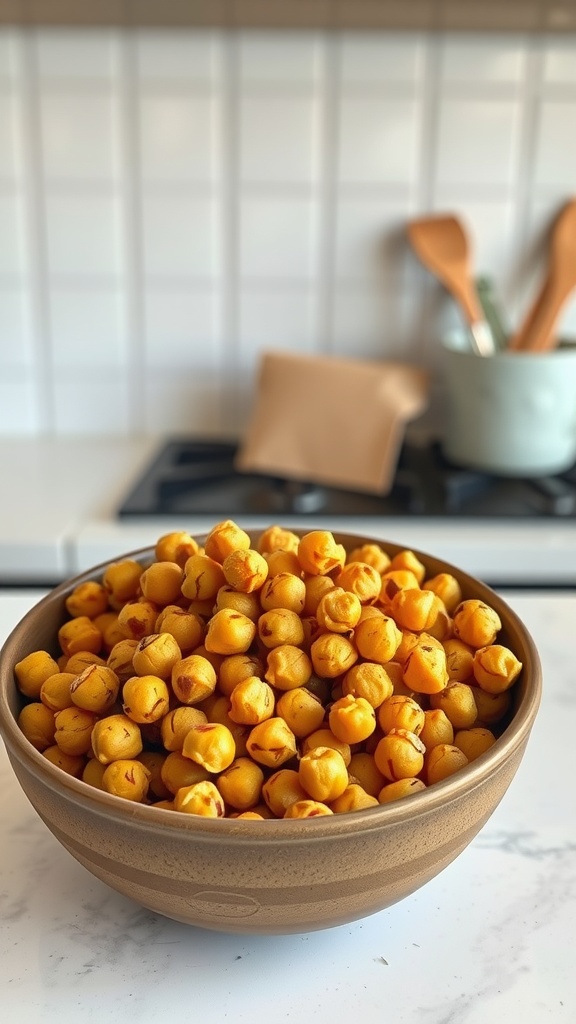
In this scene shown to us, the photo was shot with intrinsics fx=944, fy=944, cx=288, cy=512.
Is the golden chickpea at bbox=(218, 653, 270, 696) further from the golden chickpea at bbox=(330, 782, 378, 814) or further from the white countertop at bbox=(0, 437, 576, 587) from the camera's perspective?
the white countertop at bbox=(0, 437, 576, 587)

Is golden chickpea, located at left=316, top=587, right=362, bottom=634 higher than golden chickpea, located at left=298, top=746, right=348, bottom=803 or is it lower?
higher

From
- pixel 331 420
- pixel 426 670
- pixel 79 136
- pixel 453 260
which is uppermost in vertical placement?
pixel 79 136

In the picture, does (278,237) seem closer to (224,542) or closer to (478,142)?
(478,142)

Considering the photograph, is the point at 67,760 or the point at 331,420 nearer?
the point at 67,760

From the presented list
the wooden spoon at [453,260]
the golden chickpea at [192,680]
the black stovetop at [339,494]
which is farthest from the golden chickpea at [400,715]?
the wooden spoon at [453,260]

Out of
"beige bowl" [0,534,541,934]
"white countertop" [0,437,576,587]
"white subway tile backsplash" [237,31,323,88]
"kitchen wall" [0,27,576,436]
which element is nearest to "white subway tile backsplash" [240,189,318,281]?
"kitchen wall" [0,27,576,436]

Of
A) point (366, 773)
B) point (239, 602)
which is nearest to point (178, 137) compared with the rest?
point (239, 602)
